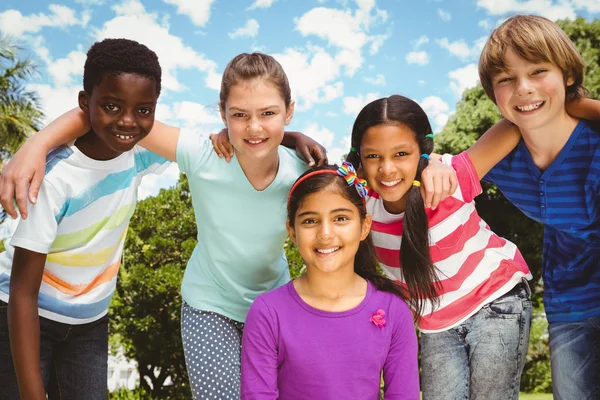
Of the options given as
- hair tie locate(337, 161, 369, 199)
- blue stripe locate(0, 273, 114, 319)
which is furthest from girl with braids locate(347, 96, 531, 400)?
→ blue stripe locate(0, 273, 114, 319)

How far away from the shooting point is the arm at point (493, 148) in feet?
10.6

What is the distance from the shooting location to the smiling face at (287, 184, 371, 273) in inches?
111

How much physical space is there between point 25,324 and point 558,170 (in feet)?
8.28

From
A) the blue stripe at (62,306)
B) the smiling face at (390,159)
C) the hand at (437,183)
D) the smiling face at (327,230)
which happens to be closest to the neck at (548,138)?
the hand at (437,183)

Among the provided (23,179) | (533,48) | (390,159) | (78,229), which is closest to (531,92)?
(533,48)

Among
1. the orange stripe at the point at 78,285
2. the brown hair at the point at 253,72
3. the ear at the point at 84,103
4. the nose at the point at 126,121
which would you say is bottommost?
the orange stripe at the point at 78,285

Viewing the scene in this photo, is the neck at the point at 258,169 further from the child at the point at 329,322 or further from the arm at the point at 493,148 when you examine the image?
the arm at the point at 493,148

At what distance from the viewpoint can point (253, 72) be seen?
309cm

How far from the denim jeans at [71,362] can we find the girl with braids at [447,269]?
4.88ft

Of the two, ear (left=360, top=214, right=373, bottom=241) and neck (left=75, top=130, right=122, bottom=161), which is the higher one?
neck (left=75, top=130, right=122, bottom=161)

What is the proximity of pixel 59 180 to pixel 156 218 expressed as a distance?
22.3 feet

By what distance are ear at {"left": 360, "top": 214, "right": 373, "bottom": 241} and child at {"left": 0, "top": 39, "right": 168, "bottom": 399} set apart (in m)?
1.07

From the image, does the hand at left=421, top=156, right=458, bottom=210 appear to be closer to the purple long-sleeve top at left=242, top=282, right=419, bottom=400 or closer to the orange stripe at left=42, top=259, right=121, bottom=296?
the purple long-sleeve top at left=242, top=282, right=419, bottom=400

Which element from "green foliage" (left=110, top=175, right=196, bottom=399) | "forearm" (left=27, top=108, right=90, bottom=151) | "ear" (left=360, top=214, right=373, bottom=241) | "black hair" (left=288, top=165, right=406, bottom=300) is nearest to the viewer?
"forearm" (left=27, top=108, right=90, bottom=151)
